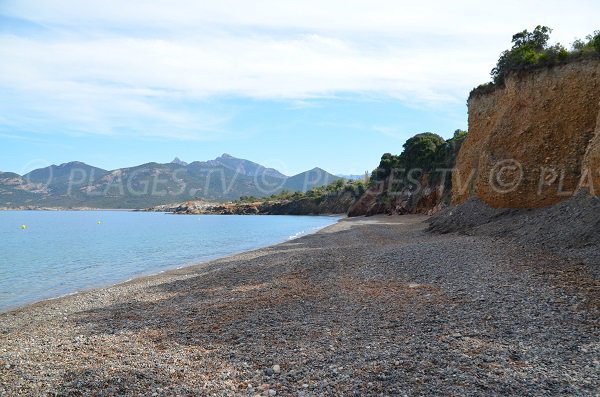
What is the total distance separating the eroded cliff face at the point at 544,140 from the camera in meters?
19.3

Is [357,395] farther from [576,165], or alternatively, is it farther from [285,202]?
[285,202]

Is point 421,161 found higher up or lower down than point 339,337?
higher up

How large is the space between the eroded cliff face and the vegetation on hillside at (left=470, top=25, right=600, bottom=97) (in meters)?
0.40

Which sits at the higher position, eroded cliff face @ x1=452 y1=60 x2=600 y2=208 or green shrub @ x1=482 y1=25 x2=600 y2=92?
green shrub @ x1=482 y1=25 x2=600 y2=92

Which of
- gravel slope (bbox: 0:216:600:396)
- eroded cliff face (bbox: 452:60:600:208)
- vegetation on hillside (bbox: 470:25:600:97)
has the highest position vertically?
vegetation on hillside (bbox: 470:25:600:97)

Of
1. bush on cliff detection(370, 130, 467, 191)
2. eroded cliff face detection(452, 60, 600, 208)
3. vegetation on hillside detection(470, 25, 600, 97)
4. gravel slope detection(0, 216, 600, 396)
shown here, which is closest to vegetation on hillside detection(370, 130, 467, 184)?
bush on cliff detection(370, 130, 467, 191)

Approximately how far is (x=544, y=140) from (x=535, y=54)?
5.74 m

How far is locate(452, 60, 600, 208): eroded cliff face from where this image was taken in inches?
759

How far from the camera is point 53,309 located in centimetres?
1303

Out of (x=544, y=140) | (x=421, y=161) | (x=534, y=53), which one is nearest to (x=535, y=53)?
(x=534, y=53)

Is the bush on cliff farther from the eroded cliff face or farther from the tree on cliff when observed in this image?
the eroded cliff face

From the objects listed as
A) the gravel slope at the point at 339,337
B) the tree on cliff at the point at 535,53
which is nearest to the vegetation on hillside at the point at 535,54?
the tree on cliff at the point at 535,53

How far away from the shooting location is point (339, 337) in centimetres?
762

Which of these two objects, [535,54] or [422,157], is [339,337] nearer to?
[535,54]
